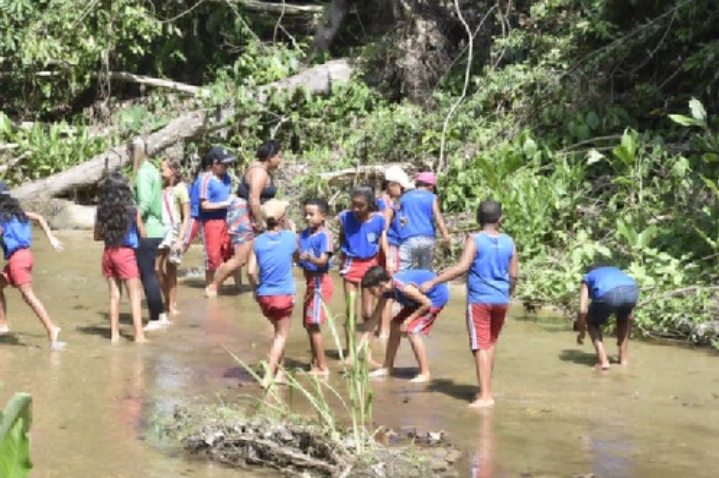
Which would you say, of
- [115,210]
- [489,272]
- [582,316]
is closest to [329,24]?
[115,210]

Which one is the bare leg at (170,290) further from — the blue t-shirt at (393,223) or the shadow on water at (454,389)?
the shadow on water at (454,389)

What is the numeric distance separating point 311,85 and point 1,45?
4.98m

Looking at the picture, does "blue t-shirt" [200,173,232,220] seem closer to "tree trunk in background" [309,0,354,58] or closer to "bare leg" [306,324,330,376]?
"bare leg" [306,324,330,376]

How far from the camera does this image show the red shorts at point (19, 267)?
11.4 meters

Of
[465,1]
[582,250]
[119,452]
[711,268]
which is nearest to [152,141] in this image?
[465,1]

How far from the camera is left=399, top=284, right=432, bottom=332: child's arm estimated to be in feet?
33.3

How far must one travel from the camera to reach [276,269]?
10.0 meters

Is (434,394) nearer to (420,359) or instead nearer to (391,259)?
(420,359)

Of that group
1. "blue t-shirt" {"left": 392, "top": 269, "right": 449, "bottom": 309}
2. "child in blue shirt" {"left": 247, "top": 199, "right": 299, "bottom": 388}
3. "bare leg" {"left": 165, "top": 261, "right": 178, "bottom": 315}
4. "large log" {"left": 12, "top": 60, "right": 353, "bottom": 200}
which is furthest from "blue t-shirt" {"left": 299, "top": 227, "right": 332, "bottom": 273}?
"large log" {"left": 12, "top": 60, "right": 353, "bottom": 200}

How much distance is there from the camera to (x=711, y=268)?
42.1 feet

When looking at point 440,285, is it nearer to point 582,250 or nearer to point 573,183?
point 582,250

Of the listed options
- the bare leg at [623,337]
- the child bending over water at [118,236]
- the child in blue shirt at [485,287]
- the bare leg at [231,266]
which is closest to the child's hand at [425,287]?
the child in blue shirt at [485,287]

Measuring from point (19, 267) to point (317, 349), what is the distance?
2727mm

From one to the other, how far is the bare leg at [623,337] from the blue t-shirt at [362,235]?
2067 mm
